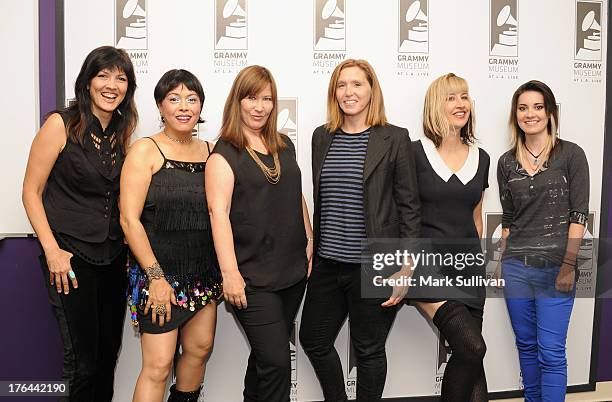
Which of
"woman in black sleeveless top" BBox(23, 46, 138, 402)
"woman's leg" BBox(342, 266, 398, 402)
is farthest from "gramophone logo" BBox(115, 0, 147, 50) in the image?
"woman's leg" BBox(342, 266, 398, 402)

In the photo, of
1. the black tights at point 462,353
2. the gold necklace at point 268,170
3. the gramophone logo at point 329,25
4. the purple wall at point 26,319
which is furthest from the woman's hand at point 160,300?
the gramophone logo at point 329,25

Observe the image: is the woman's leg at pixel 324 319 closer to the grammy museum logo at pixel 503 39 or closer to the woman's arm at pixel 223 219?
the woman's arm at pixel 223 219

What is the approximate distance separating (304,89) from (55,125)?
1258 mm

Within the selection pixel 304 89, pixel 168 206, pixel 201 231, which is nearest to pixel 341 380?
pixel 201 231

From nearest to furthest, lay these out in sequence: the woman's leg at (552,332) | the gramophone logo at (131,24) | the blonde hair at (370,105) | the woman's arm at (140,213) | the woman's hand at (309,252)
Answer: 1. the woman's arm at (140,213)
2. the blonde hair at (370,105)
3. the woman's hand at (309,252)
4. the woman's leg at (552,332)
5. the gramophone logo at (131,24)

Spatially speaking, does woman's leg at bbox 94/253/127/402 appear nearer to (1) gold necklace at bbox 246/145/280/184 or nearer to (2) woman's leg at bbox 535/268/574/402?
(1) gold necklace at bbox 246/145/280/184

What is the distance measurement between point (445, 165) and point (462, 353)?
84 centimetres

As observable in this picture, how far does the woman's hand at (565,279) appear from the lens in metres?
2.41

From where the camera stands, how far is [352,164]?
84.0 inches

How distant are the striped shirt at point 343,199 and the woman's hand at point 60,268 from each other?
1038 millimetres

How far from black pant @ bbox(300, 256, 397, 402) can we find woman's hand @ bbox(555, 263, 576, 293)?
0.86 m

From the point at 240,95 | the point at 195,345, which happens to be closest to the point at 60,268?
the point at 195,345

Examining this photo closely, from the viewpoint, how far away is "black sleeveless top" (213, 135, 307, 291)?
194 centimetres

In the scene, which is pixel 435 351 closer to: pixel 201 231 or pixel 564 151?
pixel 564 151
